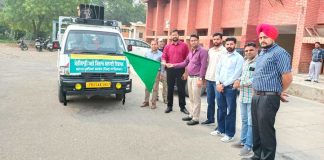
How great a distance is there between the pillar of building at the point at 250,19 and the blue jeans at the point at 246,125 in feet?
42.2

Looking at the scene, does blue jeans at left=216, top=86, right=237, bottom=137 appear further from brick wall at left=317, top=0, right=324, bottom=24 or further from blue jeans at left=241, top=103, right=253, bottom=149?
brick wall at left=317, top=0, right=324, bottom=24

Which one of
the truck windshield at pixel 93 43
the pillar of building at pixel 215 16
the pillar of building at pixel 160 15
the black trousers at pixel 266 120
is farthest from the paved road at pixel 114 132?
the pillar of building at pixel 160 15

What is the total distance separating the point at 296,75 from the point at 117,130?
35.8 feet

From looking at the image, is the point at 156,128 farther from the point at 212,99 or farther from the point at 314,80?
the point at 314,80

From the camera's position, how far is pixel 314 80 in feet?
43.4

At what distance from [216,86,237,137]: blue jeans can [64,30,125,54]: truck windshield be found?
11.9 ft

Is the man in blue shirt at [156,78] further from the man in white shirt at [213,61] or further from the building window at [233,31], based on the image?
the building window at [233,31]

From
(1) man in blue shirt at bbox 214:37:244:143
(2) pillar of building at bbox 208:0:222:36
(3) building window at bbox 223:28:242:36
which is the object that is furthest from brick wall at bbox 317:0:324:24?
(1) man in blue shirt at bbox 214:37:244:143

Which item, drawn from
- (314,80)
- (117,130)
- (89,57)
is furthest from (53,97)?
(314,80)

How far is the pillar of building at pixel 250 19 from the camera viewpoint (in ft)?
58.5

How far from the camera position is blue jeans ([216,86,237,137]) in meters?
5.98

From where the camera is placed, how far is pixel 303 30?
14.3 m

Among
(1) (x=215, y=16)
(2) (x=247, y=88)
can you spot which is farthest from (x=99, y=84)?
(1) (x=215, y=16)

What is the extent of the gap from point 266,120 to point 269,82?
20.8 inches
